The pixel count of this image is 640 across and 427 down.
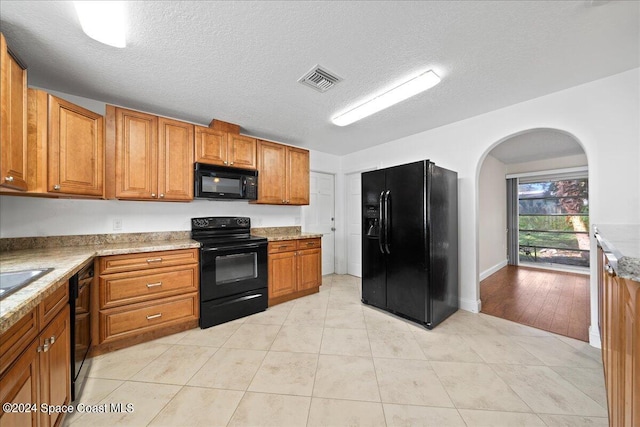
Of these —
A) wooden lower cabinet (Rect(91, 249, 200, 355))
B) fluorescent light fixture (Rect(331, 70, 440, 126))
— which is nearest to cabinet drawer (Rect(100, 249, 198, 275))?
wooden lower cabinet (Rect(91, 249, 200, 355))

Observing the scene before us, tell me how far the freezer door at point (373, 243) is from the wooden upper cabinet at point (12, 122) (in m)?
3.08

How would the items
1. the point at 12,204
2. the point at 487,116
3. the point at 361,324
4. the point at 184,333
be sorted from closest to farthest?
the point at 12,204 → the point at 184,333 → the point at 361,324 → the point at 487,116

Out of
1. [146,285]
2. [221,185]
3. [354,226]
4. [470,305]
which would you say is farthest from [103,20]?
[470,305]

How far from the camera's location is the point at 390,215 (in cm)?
282

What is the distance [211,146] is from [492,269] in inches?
232

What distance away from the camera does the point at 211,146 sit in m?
2.86

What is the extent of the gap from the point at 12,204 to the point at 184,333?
1.96m

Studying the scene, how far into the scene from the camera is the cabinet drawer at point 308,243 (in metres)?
3.42

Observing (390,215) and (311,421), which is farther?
(390,215)

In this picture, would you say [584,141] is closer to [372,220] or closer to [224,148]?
[372,220]

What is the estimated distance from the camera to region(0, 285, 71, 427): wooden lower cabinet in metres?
0.85

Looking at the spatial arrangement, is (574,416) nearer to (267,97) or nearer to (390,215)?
→ (390,215)

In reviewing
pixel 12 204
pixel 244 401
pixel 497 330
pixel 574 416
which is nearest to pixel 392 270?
pixel 497 330

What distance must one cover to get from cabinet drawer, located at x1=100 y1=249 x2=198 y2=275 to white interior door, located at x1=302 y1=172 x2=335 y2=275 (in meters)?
2.17
